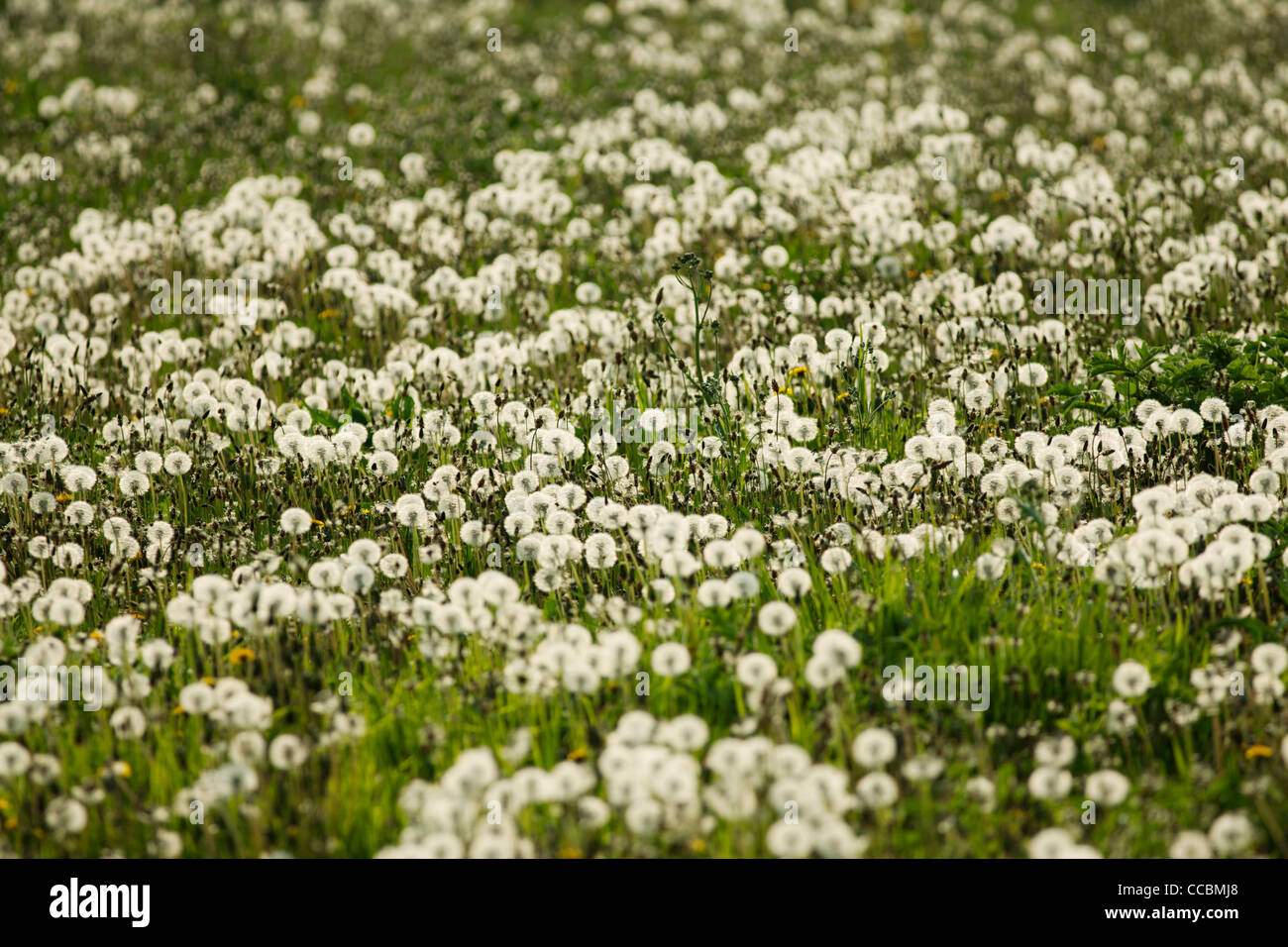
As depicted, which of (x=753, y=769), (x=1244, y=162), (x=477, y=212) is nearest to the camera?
(x=753, y=769)

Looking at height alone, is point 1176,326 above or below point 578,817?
above

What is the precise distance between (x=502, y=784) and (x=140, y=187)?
30.1ft

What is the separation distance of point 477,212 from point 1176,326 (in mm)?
5304

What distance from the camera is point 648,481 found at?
19.0 ft

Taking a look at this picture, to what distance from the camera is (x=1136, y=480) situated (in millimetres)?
5422

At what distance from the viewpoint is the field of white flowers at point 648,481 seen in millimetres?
3701

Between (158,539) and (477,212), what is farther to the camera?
(477,212)

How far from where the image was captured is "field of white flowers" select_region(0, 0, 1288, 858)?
3701 millimetres

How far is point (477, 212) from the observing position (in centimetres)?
951

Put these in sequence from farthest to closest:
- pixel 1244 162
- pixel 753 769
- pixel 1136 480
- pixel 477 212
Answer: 1. pixel 1244 162
2. pixel 477 212
3. pixel 1136 480
4. pixel 753 769

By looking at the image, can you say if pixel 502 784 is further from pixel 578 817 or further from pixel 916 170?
pixel 916 170
